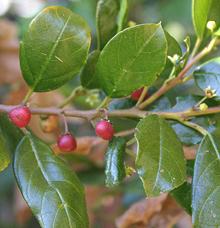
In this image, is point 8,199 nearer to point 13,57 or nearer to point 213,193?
point 13,57

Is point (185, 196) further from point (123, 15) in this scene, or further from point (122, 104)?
point (123, 15)

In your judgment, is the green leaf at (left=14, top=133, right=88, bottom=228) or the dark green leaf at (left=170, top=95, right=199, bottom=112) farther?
the dark green leaf at (left=170, top=95, right=199, bottom=112)

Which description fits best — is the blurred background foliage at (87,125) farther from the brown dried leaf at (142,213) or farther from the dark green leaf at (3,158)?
the dark green leaf at (3,158)

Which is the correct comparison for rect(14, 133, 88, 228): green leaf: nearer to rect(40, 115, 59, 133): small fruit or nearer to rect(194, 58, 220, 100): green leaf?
rect(40, 115, 59, 133): small fruit

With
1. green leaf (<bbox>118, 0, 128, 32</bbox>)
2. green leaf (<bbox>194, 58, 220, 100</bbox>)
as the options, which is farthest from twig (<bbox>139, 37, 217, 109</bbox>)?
green leaf (<bbox>118, 0, 128, 32</bbox>)

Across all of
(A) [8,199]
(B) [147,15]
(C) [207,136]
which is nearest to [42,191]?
(C) [207,136]

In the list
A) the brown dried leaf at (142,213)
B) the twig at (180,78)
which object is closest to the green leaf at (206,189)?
the twig at (180,78)
